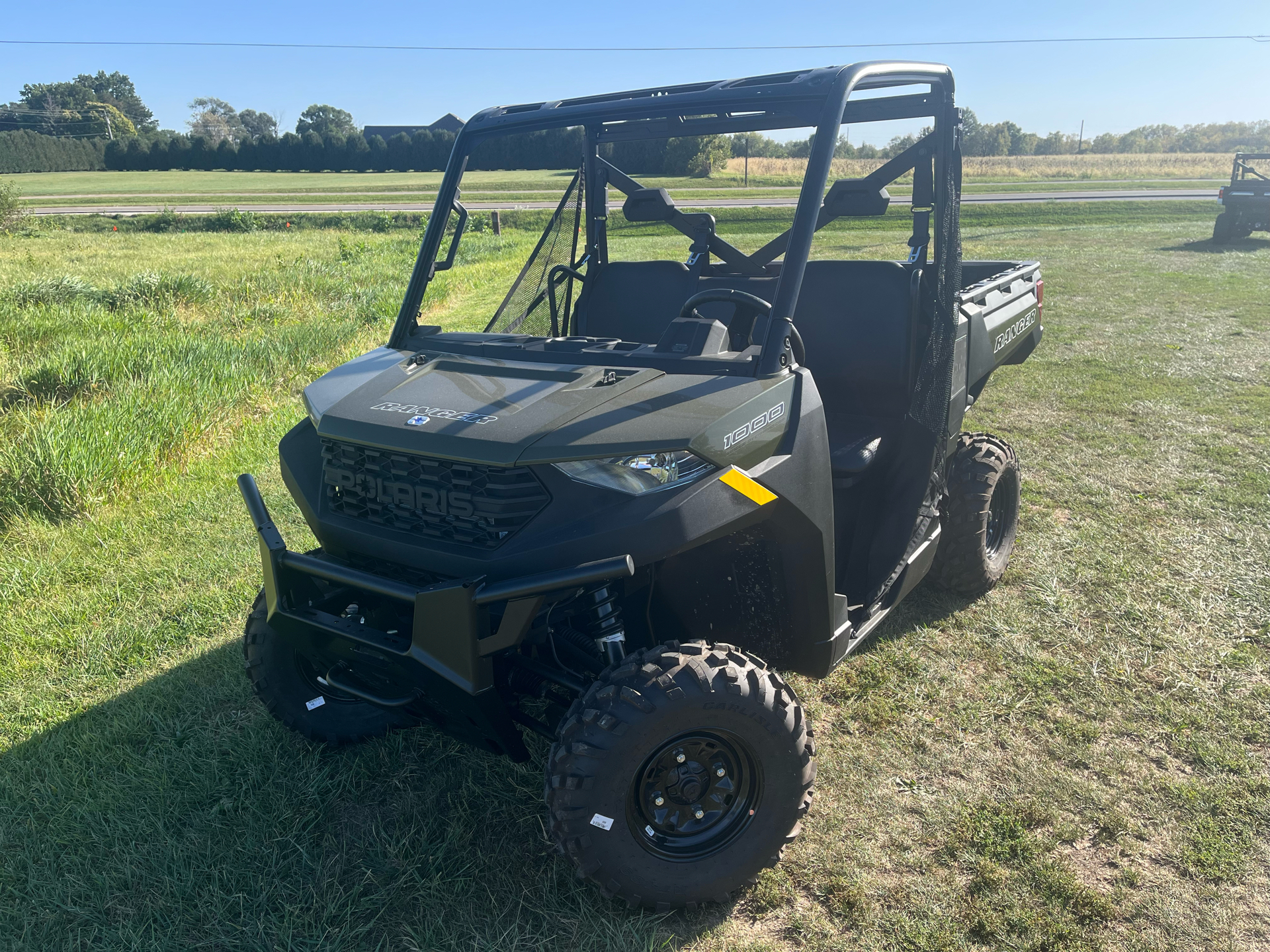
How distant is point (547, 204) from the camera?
2277 centimetres

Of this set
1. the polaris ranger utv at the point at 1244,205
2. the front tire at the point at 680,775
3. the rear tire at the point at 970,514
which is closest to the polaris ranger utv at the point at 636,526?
the front tire at the point at 680,775

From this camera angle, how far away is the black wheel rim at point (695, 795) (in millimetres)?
2199

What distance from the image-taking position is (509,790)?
2.79 m

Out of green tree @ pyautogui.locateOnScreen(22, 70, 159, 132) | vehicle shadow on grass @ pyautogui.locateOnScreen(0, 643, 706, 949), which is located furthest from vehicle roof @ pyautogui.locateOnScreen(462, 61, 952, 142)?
green tree @ pyautogui.locateOnScreen(22, 70, 159, 132)

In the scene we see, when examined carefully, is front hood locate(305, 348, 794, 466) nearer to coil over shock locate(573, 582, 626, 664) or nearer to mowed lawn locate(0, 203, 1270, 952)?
coil over shock locate(573, 582, 626, 664)

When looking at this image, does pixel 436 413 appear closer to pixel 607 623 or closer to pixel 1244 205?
pixel 607 623

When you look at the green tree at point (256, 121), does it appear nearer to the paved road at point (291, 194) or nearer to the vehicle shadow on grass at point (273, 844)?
the paved road at point (291, 194)

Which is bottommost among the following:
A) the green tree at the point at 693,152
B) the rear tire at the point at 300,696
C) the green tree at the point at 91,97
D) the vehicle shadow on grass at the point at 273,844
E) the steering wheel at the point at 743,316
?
the vehicle shadow on grass at the point at 273,844

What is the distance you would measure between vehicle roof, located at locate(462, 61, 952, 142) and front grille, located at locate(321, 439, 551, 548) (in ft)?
4.41

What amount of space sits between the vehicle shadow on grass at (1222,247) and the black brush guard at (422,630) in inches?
679

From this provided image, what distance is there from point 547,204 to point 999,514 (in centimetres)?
2028

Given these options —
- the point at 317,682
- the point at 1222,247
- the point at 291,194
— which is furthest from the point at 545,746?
the point at 291,194

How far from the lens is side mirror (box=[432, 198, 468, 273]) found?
10.3ft

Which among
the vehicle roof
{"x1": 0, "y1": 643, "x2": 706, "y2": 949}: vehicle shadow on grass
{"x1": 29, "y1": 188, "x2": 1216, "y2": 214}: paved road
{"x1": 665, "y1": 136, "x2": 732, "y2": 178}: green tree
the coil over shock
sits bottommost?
{"x1": 0, "y1": 643, "x2": 706, "y2": 949}: vehicle shadow on grass
